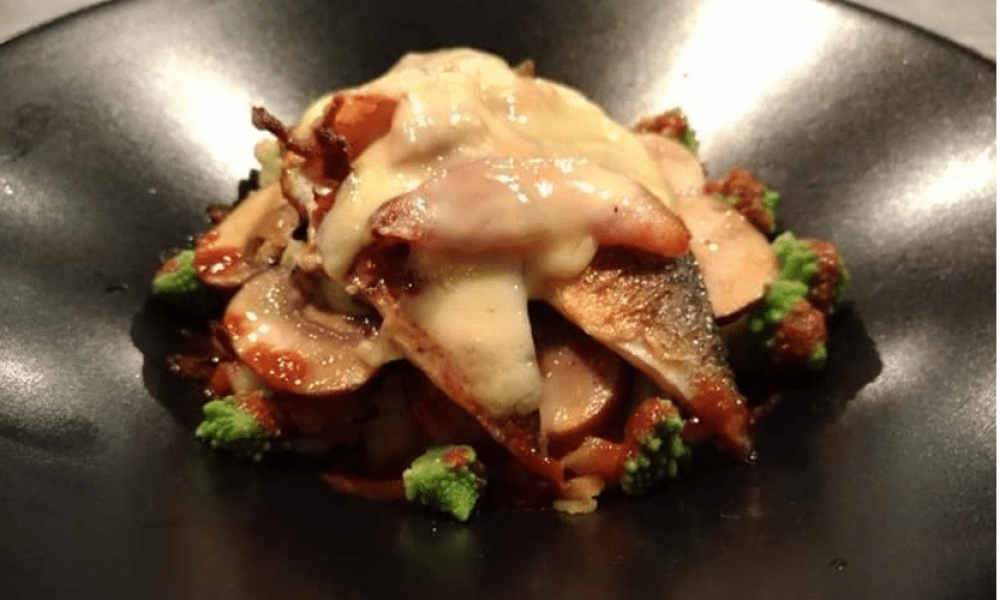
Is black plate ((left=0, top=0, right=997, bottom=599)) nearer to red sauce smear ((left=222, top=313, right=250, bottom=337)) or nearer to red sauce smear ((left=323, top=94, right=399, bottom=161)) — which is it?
red sauce smear ((left=222, top=313, right=250, bottom=337))

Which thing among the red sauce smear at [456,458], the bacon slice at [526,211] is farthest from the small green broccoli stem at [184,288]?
the red sauce smear at [456,458]

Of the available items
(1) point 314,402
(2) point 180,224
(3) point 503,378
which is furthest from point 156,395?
(3) point 503,378

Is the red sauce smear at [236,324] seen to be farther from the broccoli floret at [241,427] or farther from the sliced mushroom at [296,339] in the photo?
the broccoli floret at [241,427]

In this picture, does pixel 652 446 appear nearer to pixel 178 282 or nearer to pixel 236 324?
pixel 236 324

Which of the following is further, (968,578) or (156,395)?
(156,395)

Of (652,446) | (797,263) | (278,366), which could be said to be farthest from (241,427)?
(797,263)

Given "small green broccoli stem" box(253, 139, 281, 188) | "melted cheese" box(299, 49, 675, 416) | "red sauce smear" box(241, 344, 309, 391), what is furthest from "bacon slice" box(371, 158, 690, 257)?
"small green broccoli stem" box(253, 139, 281, 188)

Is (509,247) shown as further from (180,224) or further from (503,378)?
(180,224)
